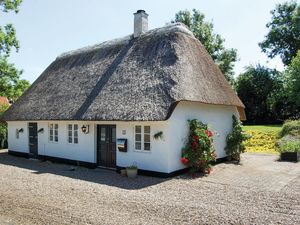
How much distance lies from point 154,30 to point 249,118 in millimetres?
23537

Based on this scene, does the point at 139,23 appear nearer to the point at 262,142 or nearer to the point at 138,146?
the point at 138,146

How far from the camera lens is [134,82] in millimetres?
13172

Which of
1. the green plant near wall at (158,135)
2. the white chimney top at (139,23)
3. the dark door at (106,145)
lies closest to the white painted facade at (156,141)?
the green plant near wall at (158,135)

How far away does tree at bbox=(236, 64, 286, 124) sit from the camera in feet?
115

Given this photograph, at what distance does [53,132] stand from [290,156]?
12.1 metres

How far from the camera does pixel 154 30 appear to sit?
1551cm

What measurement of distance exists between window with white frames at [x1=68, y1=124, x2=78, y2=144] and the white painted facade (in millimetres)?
176

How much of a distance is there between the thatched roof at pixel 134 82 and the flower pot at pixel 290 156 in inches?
128

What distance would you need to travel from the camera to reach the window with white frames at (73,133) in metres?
15.1

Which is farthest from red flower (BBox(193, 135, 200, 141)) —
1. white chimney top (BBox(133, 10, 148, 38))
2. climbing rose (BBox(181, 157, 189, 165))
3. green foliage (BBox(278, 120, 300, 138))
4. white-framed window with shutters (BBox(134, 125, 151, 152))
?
green foliage (BBox(278, 120, 300, 138))

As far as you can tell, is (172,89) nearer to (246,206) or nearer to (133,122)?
(133,122)

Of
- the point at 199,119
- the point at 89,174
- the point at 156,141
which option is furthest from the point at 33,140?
the point at 199,119

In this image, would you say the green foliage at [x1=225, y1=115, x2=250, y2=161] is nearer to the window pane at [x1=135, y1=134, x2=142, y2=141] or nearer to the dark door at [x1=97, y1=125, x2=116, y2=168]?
the window pane at [x1=135, y1=134, x2=142, y2=141]

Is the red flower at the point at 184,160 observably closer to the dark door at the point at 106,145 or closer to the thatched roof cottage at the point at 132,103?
the thatched roof cottage at the point at 132,103
